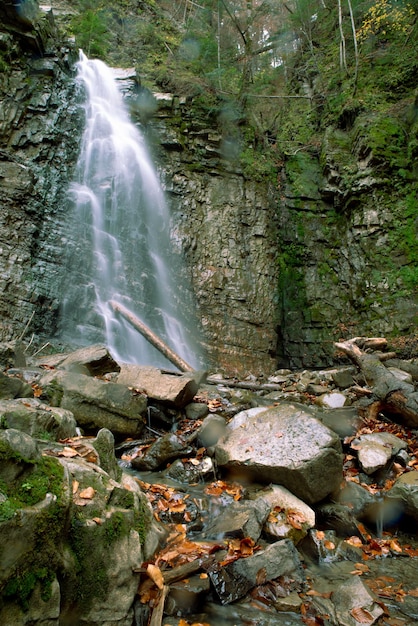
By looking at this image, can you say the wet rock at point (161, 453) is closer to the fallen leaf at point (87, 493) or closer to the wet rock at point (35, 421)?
the wet rock at point (35, 421)

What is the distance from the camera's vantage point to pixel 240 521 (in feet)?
10.3

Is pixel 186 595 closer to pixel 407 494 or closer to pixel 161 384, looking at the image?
pixel 407 494

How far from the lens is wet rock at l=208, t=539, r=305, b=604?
8.20 ft

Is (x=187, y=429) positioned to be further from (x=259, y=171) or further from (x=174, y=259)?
(x=259, y=171)

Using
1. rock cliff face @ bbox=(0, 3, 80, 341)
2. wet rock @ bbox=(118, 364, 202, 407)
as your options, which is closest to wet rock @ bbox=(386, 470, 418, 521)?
wet rock @ bbox=(118, 364, 202, 407)

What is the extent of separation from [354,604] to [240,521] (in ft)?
3.23

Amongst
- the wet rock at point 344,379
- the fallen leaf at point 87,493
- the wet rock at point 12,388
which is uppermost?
the wet rock at point 12,388

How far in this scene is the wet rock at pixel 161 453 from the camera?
450 centimetres

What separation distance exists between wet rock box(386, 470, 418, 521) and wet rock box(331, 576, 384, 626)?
137 centimetres

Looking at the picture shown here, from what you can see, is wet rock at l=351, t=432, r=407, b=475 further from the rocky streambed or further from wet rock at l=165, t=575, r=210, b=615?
wet rock at l=165, t=575, r=210, b=615

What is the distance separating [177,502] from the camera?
3676 millimetres

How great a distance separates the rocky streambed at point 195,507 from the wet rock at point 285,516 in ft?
0.05

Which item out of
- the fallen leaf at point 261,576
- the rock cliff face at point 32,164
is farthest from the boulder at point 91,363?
the fallen leaf at point 261,576

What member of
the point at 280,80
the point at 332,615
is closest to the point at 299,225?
the point at 280,80
